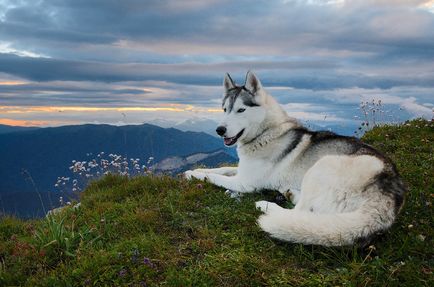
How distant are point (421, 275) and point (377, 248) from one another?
0.83m

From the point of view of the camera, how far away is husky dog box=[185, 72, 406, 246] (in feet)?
17.4

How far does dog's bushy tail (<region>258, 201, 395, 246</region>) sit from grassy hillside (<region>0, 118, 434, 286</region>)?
232 mm

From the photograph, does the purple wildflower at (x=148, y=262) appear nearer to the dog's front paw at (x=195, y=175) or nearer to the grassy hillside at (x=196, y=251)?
the grassy hillside at (x=196, y=251)

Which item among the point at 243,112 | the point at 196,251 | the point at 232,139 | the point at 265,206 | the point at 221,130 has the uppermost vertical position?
the point at 243,112

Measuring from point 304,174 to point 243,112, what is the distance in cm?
187

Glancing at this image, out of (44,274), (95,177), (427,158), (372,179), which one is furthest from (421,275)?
(95,177)

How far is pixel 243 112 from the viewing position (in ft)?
28.8

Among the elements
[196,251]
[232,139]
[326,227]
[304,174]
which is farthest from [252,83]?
[326,227]

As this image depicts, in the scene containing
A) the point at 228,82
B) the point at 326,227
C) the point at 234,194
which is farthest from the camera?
the point at 228,82

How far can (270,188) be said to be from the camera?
856 cm

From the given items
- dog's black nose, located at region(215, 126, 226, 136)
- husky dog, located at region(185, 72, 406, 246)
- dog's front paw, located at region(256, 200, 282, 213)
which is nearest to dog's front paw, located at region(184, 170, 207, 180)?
husky dog, located at region(185, 72, 406, 246)

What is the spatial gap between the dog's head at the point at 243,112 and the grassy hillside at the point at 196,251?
4.38 ft

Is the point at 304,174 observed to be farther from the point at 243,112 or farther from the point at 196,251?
the point at 196,251

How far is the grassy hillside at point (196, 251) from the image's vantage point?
5062 millimetres
